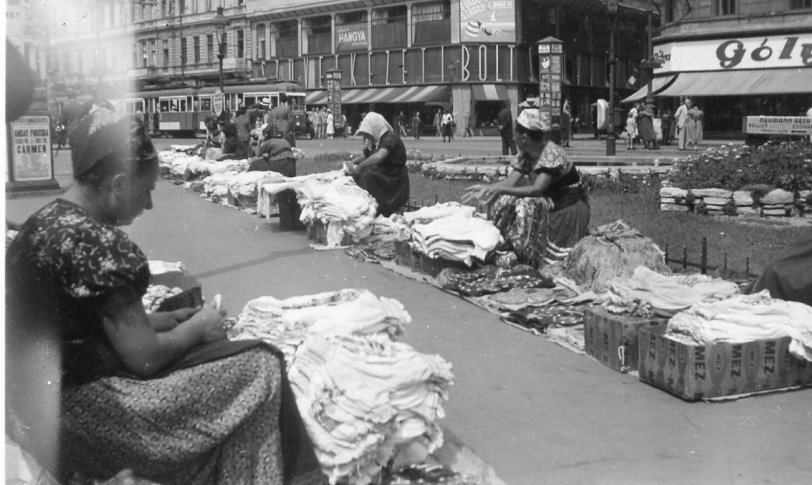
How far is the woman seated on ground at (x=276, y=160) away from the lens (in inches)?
562

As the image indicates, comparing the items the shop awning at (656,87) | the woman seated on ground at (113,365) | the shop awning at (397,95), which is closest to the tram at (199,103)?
the shop awning at (397,95)

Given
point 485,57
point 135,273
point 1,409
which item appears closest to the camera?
point 1,409

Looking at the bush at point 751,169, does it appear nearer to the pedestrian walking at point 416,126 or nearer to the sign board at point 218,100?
the sign board at point 218,100

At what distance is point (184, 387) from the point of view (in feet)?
9.91

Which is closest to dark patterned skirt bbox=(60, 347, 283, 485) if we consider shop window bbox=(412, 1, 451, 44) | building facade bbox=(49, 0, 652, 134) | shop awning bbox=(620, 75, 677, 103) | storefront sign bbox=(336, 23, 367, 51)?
shop awning bbox=(620, 75, 677, 103)

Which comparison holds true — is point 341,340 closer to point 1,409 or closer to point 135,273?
point 135,273

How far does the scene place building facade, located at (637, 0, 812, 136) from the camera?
35.1 metres

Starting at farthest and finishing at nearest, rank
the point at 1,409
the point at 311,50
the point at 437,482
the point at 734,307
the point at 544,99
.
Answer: the point at 311,50
the point at 544,99
the point at 734,307
the point at 437,482
the point at 1,409

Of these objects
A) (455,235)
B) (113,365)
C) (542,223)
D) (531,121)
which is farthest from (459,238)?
(113,365)

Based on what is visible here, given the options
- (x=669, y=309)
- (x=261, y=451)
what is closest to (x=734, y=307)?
(x=669, y=309)

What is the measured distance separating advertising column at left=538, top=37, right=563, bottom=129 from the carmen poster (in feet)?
104

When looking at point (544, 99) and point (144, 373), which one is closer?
point (144, 373)

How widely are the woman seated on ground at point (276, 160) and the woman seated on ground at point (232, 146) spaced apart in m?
3.86

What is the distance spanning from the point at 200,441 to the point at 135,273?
23.5 inches
